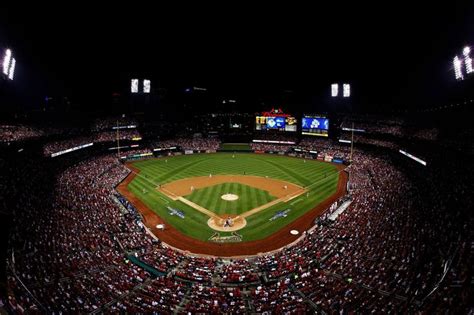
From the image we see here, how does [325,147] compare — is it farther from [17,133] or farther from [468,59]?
[17,133]

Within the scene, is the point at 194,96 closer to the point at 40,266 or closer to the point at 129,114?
the point at 129,114

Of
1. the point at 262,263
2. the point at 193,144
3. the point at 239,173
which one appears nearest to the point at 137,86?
the point at 193,144

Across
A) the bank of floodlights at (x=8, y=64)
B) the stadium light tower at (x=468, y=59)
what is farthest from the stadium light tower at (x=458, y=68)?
the bank of floodlights at (x=8, y=64)

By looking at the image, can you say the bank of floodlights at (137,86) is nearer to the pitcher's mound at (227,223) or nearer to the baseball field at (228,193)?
the baseball field at (228,193)

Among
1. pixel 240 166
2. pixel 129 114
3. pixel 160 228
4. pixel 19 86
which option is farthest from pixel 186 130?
pixel 160 228

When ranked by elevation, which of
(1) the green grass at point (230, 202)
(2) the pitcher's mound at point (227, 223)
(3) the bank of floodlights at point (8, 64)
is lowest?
(2) the pitcher's mound at point (227, 223)

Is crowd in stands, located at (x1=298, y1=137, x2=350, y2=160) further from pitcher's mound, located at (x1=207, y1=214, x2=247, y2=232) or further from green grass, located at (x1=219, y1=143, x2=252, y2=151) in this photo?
pitcher's mound, located at (x1=207, y1=214, x2=247, y2=232)
